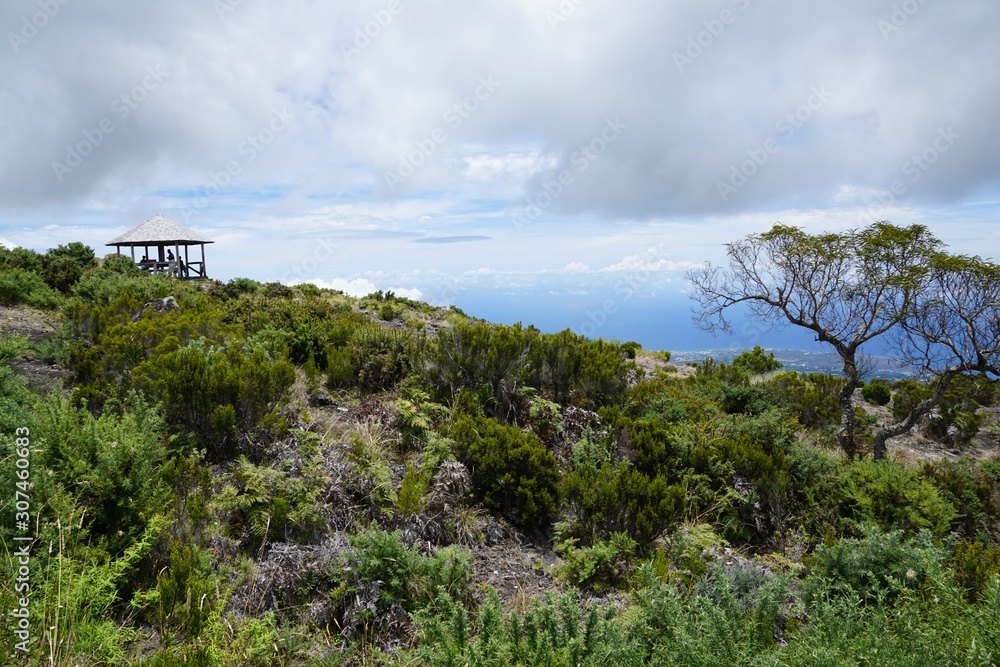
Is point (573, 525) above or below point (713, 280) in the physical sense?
below

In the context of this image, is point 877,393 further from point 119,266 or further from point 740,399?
point 119,266

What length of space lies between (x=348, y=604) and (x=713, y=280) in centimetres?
1154

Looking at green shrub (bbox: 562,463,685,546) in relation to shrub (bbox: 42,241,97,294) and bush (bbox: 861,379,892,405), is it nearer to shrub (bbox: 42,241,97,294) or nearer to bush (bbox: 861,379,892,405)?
bush (bbox: 861,379,892,405)

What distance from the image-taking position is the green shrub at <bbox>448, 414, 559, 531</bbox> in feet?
17.1

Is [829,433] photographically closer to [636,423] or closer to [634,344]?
[636,423]

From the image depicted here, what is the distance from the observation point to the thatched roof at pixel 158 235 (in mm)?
27031

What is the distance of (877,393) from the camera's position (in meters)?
15.3

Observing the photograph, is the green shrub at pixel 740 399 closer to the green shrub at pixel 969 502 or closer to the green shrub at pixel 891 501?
the green shrub at pixel 969 502

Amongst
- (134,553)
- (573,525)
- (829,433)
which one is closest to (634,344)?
(829,433)

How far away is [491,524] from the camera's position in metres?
4.98

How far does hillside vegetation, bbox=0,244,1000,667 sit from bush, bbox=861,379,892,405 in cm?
819

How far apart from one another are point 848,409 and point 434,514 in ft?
29.8

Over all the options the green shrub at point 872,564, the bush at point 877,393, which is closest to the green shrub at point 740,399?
the green shrub at point 872,564

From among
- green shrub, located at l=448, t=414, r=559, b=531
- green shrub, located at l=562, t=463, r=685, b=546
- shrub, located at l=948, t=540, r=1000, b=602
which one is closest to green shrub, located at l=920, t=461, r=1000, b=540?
shrub, located at l=948, t=540, r=1000, b=602
